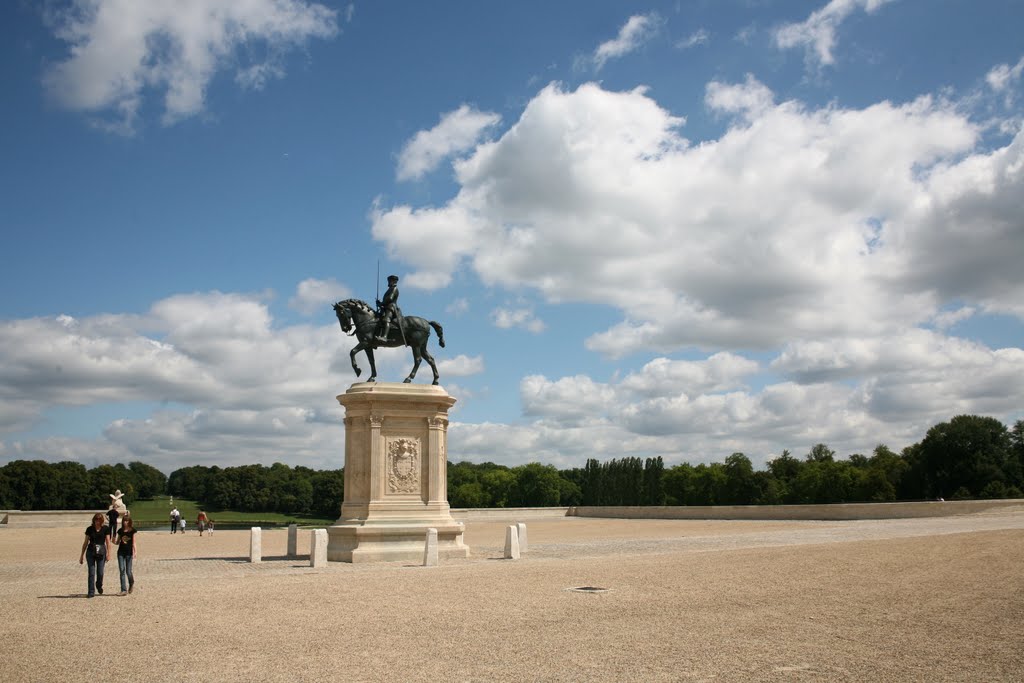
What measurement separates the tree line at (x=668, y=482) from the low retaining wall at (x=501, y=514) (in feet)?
89.6

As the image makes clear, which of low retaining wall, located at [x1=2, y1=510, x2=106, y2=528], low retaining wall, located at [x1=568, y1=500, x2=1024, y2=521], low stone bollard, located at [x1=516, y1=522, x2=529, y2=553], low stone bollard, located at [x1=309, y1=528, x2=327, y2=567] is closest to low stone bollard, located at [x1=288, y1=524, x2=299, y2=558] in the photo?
low stone bollard, located at [x1=309, y1=528, x2=327, y2=567]

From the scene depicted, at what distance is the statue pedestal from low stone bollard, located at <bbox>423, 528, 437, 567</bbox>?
61.3 inches

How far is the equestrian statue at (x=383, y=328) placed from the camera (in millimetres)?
24750

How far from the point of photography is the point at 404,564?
2161cm

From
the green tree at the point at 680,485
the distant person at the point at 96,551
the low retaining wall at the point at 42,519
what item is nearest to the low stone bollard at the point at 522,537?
the distant person at the point at 96,551

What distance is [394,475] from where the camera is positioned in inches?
924

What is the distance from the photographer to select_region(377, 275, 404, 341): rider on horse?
24.9 m

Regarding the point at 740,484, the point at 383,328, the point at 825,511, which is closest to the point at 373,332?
the point at 383,328

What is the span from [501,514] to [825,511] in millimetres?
21272

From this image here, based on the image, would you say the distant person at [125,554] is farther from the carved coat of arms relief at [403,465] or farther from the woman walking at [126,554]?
the carved coat of arms relief at [403,465]

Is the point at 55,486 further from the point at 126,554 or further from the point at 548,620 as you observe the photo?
the point at 548,620

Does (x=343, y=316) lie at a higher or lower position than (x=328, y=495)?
higher

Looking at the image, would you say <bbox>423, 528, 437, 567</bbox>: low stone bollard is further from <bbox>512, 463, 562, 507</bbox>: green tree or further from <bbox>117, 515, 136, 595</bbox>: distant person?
<bbox>512, 463, 562, 507</bbox>: green tree

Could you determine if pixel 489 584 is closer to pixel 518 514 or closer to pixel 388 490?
pixel 388 490
